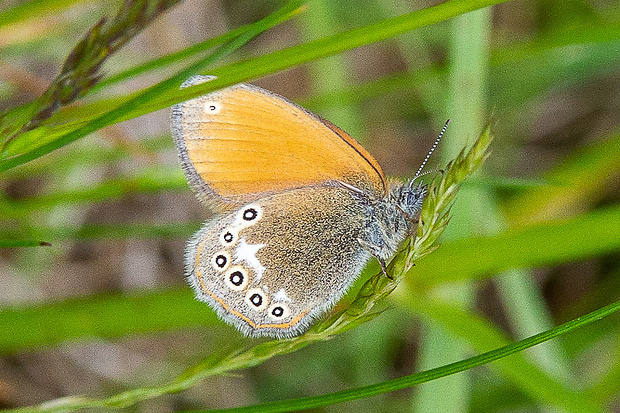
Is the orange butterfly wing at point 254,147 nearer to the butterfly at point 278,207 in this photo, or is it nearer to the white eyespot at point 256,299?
the butterfly at point 278,207

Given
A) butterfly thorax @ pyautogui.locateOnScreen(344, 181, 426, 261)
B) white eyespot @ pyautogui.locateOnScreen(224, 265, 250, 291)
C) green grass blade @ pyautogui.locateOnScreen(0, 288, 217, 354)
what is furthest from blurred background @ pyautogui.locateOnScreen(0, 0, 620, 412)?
white eyespot @ pyautogui.locateOnScreen(224, 265, 250, 291)

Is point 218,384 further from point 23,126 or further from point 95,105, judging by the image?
point 23,126

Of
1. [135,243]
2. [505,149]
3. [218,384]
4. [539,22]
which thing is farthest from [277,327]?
[539,22]

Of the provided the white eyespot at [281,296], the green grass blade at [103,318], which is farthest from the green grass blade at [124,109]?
the green grass blade at [103,318]

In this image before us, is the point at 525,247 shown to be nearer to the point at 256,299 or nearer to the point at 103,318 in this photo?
the point at 256,299

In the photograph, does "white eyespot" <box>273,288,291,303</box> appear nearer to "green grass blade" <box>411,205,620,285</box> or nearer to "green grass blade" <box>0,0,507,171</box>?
"green grass blade" <box>411,205,620,285</box>

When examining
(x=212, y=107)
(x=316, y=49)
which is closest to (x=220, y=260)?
(x=212, y=107)
